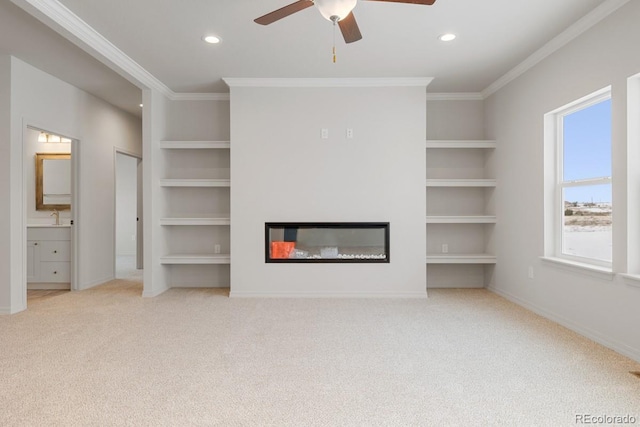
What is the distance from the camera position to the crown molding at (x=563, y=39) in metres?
2.67

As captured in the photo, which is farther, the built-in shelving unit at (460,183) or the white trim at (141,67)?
the built-in shelving unit at (460,183)

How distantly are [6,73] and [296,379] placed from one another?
13.1 feet

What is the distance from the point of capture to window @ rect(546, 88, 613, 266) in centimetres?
297

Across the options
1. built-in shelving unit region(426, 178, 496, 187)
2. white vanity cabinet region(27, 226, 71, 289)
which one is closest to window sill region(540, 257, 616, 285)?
built-in shelving unit region(426, 178, 496, 187)

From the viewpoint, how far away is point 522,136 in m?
3.91

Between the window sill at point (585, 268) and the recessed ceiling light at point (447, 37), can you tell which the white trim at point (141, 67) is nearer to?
the recessed ceiling light at point (447, 37)

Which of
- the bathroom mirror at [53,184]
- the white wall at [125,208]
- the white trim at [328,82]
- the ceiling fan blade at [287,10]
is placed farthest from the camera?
the white wall at [125,208]

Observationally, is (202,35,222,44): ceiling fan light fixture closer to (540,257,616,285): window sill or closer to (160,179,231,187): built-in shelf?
(160,179,231,187): built-in shelf

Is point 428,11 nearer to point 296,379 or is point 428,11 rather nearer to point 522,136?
point 522,136

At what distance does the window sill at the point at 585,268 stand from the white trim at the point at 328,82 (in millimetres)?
2278

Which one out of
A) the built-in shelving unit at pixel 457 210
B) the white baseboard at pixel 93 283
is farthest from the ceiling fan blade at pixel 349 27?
the white baseboard at pixel 93 283

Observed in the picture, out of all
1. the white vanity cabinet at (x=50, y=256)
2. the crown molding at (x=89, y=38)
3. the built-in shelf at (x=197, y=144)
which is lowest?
the white vanity cabinet at (x=50, y=256)

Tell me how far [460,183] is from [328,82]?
1.94 metres

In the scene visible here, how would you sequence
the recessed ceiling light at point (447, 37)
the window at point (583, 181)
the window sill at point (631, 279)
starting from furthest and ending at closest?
the recessed ceiling light at point (447, 37) < the window at point (583, 181) < the window sill at point (631, 279)
